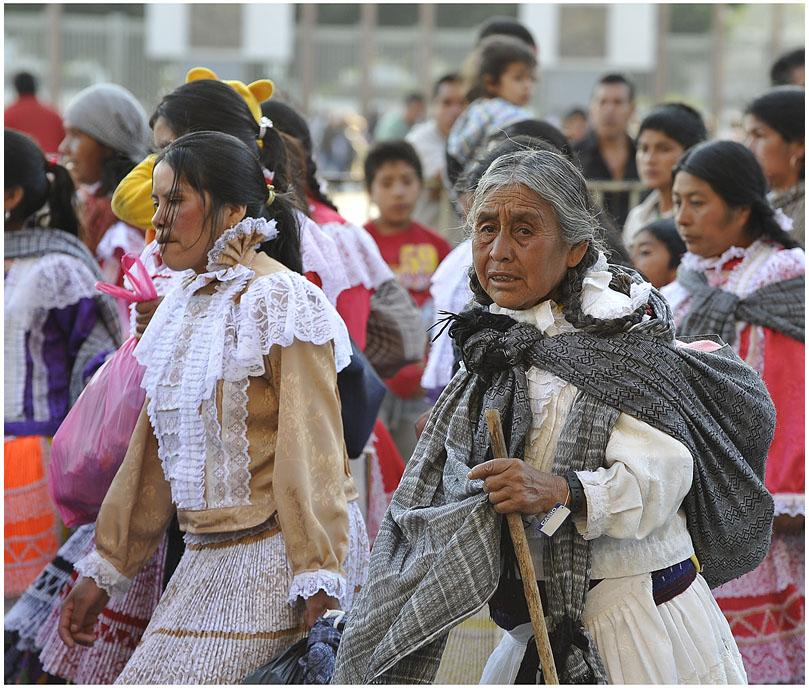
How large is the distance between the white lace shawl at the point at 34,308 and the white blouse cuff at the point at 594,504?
273 cm

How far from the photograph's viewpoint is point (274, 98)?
4855 millimetres

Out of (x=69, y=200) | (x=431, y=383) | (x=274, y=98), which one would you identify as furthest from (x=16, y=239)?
(x=431, y=383)

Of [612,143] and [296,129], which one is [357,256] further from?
[612,143]

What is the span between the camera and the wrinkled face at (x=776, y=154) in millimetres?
5293

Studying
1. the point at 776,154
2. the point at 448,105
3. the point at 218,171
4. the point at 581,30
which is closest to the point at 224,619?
the point at 218,171

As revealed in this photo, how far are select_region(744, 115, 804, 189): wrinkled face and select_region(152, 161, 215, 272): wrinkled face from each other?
3.17 metres

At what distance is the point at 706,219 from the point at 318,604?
2.26m

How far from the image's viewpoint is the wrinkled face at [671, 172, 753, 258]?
4.30 m

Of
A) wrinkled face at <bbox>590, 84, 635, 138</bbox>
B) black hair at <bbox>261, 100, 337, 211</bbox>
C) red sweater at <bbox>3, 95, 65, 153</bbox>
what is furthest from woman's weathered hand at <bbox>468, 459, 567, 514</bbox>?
red sweater at <bbox>3, 95, 65, 153</bbox>

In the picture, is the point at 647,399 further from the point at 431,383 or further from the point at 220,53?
the point at 220,53

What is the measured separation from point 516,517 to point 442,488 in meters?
0.27

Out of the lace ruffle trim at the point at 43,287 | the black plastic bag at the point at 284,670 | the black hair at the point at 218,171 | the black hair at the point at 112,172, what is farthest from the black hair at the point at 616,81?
the black plastic bag at the point at 284,670

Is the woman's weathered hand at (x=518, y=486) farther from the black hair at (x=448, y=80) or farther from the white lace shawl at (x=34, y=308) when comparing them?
the black hair at (x=448, y=80)

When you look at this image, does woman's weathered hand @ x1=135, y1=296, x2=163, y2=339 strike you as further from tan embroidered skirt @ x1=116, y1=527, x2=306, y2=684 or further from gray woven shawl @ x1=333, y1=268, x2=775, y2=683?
gray woven shawl @ x1=333, y1=268, x2=775, y2=683
